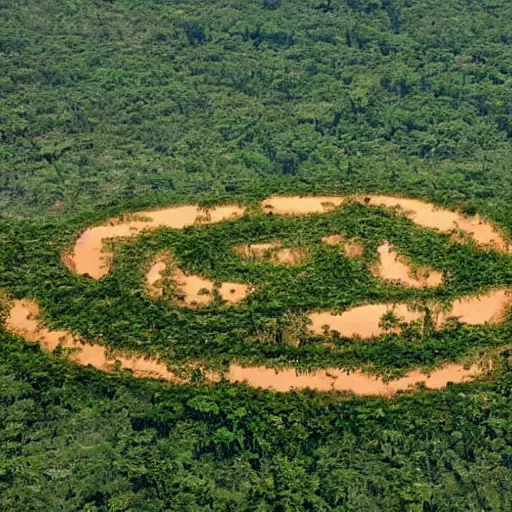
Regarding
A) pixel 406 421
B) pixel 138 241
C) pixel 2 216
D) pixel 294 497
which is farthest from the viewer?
pixel 2 216

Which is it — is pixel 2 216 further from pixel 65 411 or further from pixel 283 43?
pixel 283 43

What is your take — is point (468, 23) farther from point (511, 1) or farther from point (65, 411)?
point (65, 411)

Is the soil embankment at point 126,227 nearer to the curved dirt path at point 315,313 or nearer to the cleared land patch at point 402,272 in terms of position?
the curved dirt path at point 315,313

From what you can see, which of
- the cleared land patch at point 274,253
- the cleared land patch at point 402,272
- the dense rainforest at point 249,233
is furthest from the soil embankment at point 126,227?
the cleared land patch at point 402,272

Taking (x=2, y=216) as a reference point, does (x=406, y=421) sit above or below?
above

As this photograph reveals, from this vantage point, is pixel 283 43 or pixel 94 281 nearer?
pixel 94 281

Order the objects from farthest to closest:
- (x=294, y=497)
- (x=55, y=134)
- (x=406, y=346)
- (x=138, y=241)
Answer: (x=55, y=134)
(x=138, y=241)
(x=406, y=346)
(x=294, y=497)

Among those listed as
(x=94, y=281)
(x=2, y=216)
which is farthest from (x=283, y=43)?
(x=94, y=281)
